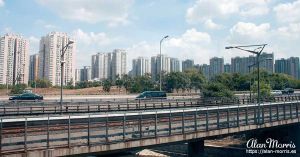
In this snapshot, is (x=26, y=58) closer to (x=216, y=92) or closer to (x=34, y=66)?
(x=34, y=66)

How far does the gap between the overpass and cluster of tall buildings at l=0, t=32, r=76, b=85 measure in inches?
4317

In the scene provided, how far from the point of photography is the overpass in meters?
17.4

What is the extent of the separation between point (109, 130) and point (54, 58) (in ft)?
489

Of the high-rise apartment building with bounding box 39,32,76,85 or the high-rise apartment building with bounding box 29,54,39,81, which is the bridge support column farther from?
the high-rise apartment building with bounding box 29,54,39,81

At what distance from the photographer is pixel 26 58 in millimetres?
151125

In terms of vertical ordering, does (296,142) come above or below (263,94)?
below

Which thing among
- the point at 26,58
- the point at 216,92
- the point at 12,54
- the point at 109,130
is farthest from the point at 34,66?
the point at 109,130

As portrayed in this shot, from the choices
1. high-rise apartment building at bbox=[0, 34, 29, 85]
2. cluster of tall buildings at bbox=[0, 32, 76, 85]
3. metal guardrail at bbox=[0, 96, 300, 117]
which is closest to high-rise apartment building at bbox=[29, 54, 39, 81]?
cluster of tall buildings at bbox=[0, 32, 76, 85]

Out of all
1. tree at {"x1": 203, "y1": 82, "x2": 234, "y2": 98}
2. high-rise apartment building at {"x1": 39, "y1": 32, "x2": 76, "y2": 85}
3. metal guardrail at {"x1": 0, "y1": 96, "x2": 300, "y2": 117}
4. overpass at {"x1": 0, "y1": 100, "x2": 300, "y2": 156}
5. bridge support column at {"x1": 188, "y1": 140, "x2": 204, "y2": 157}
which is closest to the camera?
overpass at {"x1": 0, "y1": 100, "x2": 300, "y2": 156}

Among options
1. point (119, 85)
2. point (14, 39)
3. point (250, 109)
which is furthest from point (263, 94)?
point (14, 39)

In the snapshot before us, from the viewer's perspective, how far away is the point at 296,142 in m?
37.6

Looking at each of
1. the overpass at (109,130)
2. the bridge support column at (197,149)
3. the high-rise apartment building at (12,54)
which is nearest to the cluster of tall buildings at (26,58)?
the high-rise apartment building at (12,54)

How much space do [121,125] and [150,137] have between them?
1984 millimetres

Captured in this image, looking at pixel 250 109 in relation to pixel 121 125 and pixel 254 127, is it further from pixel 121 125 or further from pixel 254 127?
pixel 121 125
